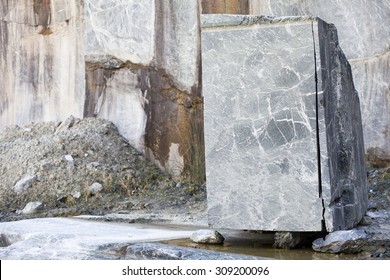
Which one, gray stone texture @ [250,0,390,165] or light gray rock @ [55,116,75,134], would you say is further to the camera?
light gray rock @ [55,116,75,134]

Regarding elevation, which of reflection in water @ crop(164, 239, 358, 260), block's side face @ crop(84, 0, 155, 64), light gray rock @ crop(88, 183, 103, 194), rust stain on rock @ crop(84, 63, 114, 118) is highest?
block's side face @ crop(84, 0, 155, 64)

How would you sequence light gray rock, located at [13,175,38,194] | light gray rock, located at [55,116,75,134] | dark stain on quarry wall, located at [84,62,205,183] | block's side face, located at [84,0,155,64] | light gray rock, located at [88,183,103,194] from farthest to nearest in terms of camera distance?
light gray rock, located at [55,116,75,134] → block's side face, located at [84,0,155,64] → dark stain on quarry wall, located at [84,62,205,183] → light gray rock, located at [13,175,38,194] → light gray rock, located at [88,183,103,194]

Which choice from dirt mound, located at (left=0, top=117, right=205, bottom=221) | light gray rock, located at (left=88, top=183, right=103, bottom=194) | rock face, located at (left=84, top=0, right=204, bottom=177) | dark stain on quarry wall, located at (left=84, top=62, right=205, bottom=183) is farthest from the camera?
rock face, located at (left=84, top=0, right=204, bottom=177)

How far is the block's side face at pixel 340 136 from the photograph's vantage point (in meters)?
4.83

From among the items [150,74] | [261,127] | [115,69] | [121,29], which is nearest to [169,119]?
[150,74]

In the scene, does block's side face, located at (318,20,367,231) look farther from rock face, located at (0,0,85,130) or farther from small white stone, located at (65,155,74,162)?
rock face, located at (0,0,85,130)

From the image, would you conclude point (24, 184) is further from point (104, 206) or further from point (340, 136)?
point (340, 136)

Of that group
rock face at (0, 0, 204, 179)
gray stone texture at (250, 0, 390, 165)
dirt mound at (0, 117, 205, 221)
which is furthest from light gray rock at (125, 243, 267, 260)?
gray stone texture at (250, 0, 390, 165)

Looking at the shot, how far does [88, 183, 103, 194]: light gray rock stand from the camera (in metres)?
8.21

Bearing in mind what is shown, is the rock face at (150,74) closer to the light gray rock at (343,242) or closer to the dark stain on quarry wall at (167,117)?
the dark stain on quarry wall at (167,117)

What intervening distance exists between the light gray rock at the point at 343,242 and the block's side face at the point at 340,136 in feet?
0.20

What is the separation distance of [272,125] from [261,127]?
7 centimetres
